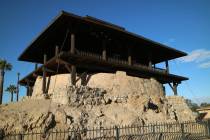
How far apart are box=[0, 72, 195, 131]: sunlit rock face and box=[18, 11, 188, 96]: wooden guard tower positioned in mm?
1397

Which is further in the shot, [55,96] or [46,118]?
[55,96]

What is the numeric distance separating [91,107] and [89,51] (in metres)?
9.30

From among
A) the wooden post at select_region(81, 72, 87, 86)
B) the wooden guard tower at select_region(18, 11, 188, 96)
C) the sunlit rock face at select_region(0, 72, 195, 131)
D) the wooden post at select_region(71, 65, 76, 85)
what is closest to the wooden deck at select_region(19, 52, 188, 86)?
the wooden guard tower at select_region(18, 11, 188, 96)

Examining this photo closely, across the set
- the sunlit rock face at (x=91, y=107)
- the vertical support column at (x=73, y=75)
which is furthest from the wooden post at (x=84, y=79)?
the vertical support column at (x=73, y=75)

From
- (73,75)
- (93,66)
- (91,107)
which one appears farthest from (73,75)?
(91,107)

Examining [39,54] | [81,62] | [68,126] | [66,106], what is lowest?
[68,126]

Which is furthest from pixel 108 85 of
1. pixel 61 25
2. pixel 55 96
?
pixel 61 25

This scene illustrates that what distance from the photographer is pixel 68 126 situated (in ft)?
39.5

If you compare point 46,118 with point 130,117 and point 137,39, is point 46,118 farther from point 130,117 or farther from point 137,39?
point 137,39

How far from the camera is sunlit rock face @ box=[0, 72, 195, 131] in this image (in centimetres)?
1170

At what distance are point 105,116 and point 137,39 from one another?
30.9 ft

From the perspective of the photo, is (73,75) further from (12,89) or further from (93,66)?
(12,89)

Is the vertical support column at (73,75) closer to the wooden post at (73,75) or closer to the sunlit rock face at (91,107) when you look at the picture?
the wooden post at (73,75)

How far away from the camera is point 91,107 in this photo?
14.6 metres
